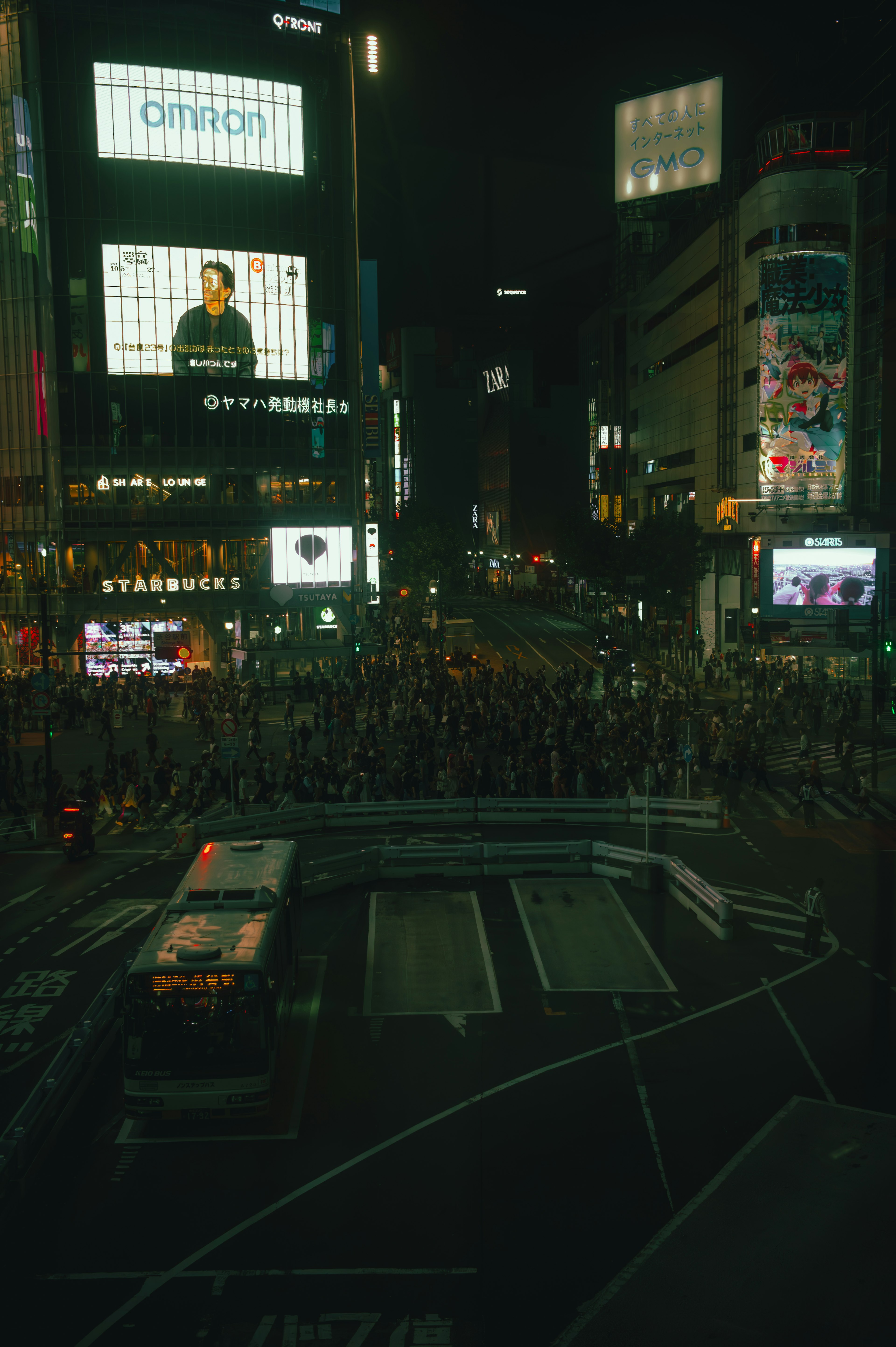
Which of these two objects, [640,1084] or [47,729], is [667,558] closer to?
[47,729]

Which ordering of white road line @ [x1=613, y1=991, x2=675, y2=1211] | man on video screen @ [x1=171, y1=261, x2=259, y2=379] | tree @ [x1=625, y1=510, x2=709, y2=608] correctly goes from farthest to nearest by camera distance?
tree @ [x1=625, y1=510, x2=709, y2=608] → man on video screen @ [x1=171, y1=261, x2=259, y2=379] → white road line @ [x1=613, y1=991, x2=675, y2=1211]

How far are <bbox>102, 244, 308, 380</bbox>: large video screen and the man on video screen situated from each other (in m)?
0.04

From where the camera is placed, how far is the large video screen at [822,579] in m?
50.7

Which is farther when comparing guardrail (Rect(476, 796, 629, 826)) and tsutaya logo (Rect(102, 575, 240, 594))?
tsutaya logo (Rect(102, 575, 240, 594))

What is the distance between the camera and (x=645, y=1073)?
→ 1233 centimetres

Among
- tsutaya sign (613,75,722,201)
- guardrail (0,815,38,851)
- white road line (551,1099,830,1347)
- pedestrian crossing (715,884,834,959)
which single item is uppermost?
tsutaya sign (613,75,722,201)

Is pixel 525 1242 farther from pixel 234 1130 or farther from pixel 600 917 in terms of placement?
pixel 600 917

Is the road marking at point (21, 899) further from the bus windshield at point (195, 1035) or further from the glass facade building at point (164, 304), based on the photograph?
the glass facade building at point (164, 304)

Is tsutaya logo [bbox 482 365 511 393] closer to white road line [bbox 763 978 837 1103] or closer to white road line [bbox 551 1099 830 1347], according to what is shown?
white road line [bbox 763 978 837 1103]

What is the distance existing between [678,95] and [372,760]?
67420 millimetres

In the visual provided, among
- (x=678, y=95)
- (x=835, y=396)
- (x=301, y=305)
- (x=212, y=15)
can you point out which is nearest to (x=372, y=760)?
(x=835, y=396)

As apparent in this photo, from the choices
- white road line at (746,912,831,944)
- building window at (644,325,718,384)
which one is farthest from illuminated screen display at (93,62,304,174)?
white road line at (746,912,831,944)

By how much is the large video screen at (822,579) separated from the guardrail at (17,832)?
124 feet

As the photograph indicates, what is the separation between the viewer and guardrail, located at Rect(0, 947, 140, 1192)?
9867mm
